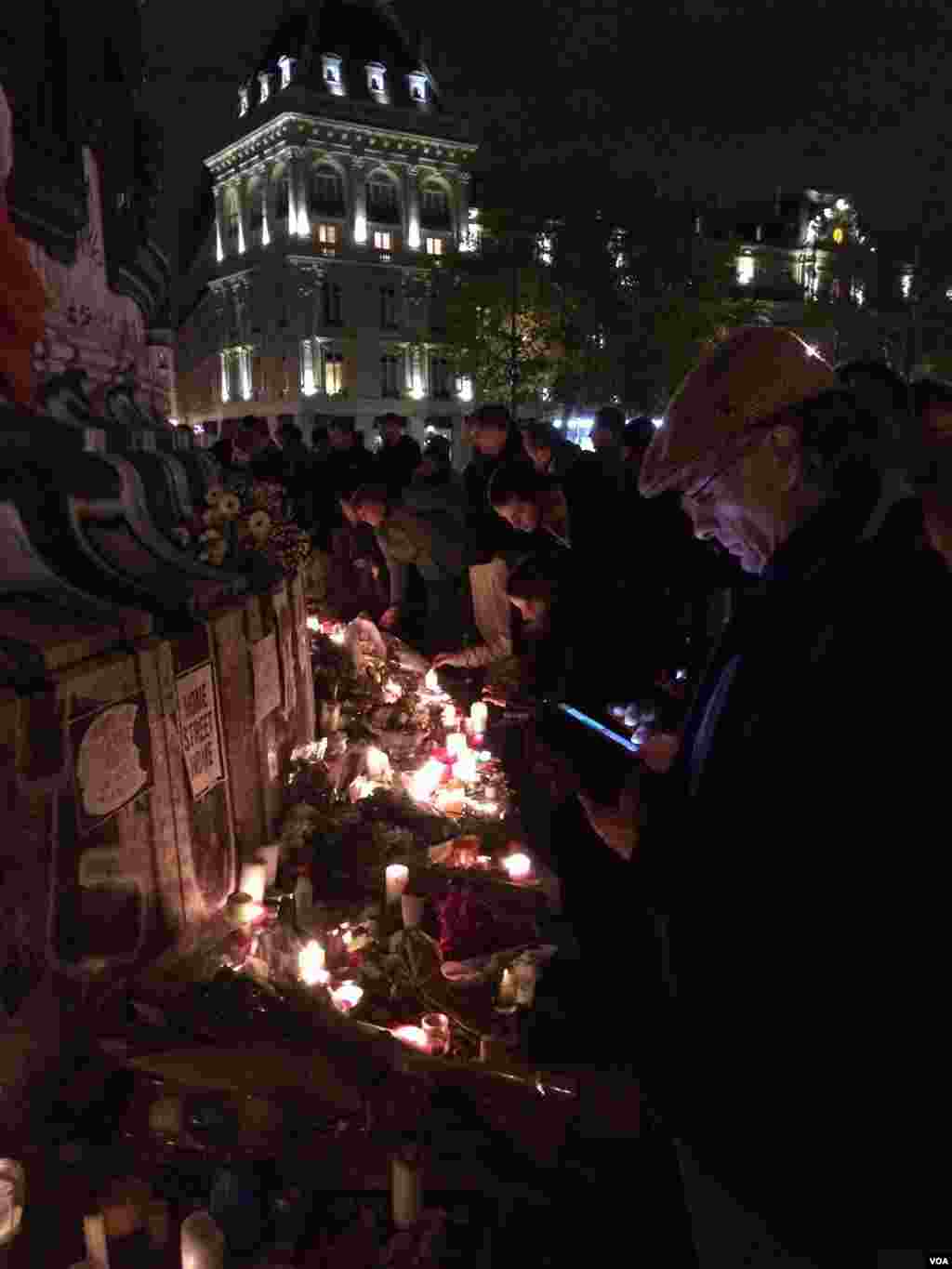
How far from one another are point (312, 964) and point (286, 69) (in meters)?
64.2

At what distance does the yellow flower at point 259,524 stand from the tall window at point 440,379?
2172 inches

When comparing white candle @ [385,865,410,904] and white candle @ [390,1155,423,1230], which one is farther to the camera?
white candle @ [385,865,410,904]

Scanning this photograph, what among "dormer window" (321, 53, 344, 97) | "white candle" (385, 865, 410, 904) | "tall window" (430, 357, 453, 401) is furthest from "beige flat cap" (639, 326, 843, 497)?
"dormer window" (321, 53, 344, 97)

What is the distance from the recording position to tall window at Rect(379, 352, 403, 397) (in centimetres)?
5694

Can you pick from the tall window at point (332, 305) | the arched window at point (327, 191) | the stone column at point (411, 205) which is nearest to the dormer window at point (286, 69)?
the arched window at point (327, 191)

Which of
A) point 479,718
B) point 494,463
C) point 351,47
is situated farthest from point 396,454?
point 351,47

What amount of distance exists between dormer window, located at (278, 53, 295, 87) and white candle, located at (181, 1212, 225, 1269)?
6409 cm

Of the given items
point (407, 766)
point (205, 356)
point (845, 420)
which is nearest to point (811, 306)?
point (205, 356)

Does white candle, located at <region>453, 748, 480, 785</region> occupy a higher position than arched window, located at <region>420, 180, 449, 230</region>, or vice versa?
arched window, located at <region>420, 180, 449, 230</region>

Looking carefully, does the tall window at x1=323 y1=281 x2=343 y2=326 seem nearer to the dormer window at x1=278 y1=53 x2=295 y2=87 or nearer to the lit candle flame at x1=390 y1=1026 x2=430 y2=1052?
the dormer window at x1=278 y1=53 x2=295 y2=87

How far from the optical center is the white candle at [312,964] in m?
3.68

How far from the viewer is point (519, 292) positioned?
40781 millimetres

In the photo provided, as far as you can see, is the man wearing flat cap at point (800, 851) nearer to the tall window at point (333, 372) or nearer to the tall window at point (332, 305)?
the tall window at point (333, 372)

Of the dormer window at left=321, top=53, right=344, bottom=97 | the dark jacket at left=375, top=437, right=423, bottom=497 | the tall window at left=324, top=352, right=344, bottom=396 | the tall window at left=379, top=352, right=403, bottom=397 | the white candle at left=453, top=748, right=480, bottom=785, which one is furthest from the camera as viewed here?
the dormer window at left=321, top=53, right=344, bottom=97
